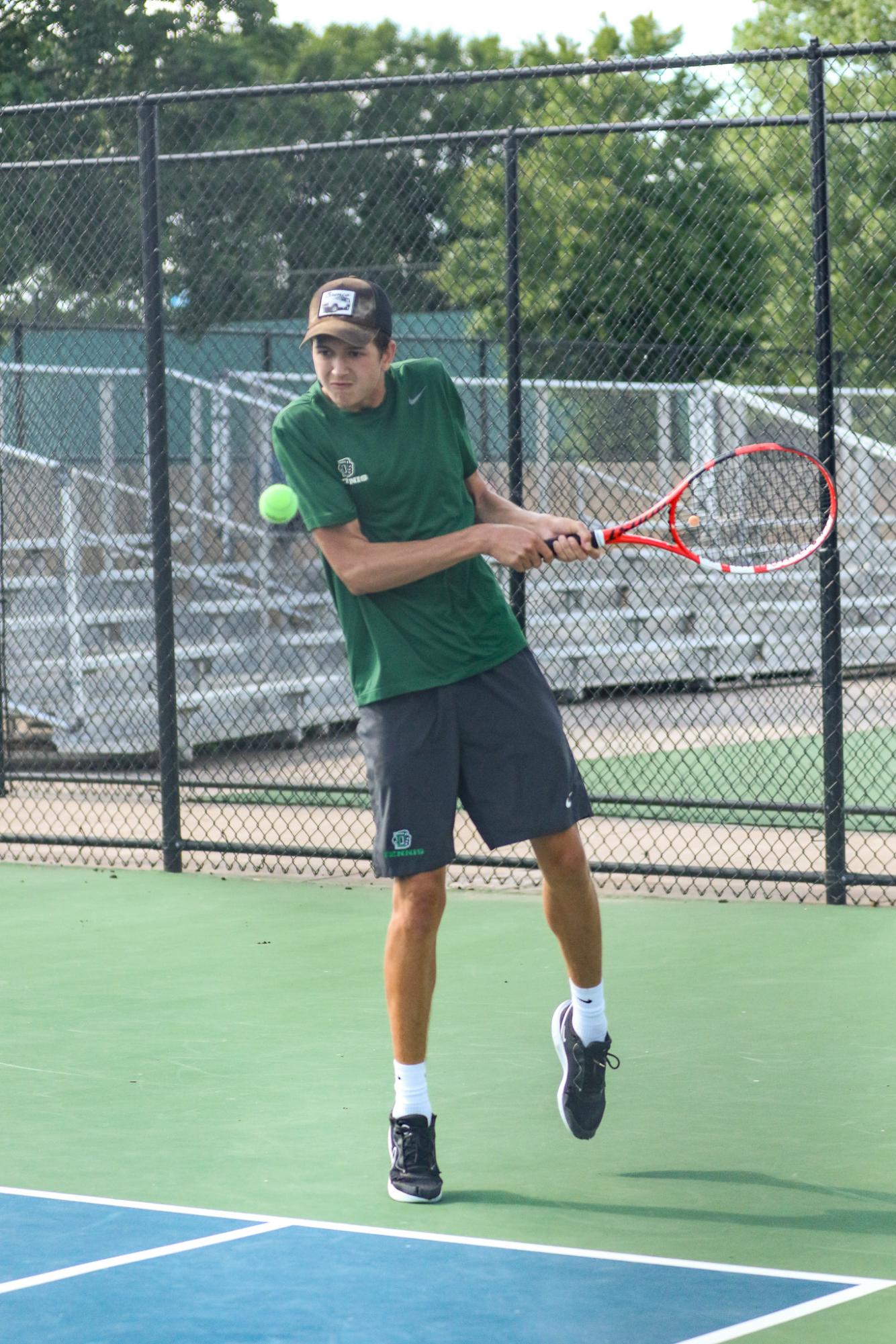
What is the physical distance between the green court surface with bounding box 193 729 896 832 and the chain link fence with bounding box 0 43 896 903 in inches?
1.8

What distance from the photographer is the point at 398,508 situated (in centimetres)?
406

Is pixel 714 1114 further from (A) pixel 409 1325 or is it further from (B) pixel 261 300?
(B) pixel 261 300

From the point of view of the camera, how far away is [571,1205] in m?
3.79

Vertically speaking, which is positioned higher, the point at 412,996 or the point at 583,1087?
the point at 412,996

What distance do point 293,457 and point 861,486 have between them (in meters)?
9.46

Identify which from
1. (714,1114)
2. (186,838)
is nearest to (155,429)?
(186,838)

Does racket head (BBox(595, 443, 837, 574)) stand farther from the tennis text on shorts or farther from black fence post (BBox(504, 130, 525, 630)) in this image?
the tennis text on shorts

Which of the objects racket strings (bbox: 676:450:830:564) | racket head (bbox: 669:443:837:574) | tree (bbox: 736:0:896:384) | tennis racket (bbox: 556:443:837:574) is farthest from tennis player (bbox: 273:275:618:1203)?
tree (bbox: 736:0:896:384)

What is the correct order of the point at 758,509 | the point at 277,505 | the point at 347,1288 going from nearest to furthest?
1. the point at 347,1288
2. the point at 758,509
3. the point at 277,505

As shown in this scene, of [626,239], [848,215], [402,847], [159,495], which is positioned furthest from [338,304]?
[848,215]

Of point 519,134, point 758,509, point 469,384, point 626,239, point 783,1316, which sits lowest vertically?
point 783,1316

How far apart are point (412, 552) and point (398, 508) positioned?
19 centimetres

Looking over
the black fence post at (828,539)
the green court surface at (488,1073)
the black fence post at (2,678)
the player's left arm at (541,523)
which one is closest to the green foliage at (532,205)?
the black fence post at (2,678)

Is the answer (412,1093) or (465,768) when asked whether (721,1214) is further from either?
(465,768)
